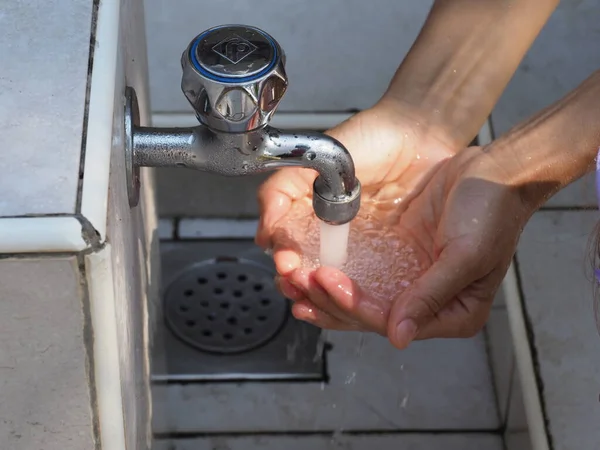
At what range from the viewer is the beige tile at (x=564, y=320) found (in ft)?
2.62

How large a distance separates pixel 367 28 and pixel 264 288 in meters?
0.40

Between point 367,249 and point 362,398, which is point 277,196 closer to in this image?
point 367,249

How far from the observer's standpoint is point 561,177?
29.2 inches

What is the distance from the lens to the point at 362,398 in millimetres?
944

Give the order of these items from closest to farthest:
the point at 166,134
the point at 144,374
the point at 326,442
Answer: the point at 166,134 → the point at 144,374 → the point at 326,442

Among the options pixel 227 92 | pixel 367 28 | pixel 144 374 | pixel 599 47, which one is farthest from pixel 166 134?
pixel 599 47

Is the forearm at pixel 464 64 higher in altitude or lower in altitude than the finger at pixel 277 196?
higher

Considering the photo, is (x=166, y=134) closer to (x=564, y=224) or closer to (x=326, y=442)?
(x=326, y=442)

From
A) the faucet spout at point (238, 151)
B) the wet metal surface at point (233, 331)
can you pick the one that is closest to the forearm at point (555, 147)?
the faucet spout at point (238, 151)

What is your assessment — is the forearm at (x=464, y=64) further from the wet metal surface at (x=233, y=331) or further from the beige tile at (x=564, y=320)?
the wet metal surface at (x=233, y=331)

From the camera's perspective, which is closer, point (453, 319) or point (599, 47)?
point (453, 319)

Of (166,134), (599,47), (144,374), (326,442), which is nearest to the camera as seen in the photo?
(166,134)

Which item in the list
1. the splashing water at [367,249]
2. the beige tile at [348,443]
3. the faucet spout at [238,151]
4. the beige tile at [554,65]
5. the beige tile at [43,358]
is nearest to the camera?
the beige tile at [43,358]

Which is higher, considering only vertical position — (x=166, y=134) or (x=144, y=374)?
(x=166, y=134)
